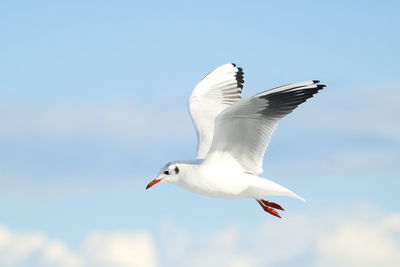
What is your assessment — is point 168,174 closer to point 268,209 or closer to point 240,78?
point 268,209

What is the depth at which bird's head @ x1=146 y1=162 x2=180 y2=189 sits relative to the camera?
1396cm

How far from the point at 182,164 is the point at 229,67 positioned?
5.09m

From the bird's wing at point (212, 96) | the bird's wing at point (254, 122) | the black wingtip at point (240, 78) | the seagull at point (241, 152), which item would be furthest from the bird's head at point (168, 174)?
the black wingtip at point (240, 78)

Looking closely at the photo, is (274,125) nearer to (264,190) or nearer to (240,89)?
(264,190)

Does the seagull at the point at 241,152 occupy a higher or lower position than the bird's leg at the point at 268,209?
higher

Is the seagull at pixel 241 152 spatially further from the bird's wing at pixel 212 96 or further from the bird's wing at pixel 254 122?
the bird's wing at pixel 212 96

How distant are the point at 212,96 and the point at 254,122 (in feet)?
13.4

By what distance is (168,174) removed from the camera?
14.0 metres

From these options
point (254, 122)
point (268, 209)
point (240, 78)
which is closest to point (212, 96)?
point (240, 78)

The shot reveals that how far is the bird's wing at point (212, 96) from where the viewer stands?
16.0m

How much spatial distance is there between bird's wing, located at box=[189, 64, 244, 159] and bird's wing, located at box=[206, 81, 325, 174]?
1.70m

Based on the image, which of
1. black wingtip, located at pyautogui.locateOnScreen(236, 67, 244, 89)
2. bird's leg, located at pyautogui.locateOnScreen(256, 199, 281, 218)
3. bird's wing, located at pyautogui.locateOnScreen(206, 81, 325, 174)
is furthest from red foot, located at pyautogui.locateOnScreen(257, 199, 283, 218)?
black wingtip, located at pyautogui.locateOnScreen(236, 67, 244, 89)

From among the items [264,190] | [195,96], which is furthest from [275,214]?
[195,96]

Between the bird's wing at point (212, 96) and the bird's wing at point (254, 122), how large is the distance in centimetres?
170
